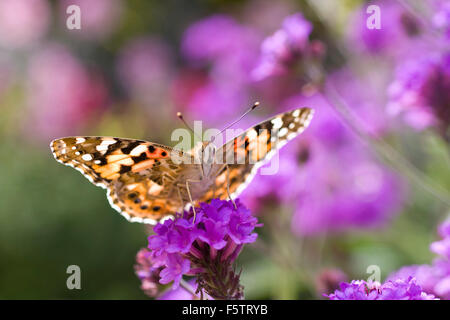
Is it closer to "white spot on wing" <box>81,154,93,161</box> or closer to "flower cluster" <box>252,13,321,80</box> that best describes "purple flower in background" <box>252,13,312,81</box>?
"flower cluster" <box>252,13,321,80</box>

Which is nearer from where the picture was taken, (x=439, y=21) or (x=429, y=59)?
(x=439, y=21)

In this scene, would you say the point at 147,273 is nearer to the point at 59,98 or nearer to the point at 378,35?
the point at 378,35

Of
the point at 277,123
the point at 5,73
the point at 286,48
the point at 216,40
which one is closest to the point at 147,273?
the point at 277,123

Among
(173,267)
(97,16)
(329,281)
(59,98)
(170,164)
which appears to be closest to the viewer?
(173,267)

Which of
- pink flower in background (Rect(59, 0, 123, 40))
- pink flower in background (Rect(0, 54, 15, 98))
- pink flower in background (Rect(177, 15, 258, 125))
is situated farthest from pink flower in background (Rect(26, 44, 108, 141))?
pink flower in background (Rect(177, 15, 258, 125))
